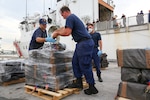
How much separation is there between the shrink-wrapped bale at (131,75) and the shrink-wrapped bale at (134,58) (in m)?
0.07

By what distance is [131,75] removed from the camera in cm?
262

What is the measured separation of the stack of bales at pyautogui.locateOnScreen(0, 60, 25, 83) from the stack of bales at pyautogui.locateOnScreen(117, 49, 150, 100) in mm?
3024

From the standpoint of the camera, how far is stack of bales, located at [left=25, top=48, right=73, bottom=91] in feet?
10.7

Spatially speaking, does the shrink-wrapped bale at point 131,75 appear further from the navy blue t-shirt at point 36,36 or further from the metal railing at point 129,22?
the metal railing at point 129,22

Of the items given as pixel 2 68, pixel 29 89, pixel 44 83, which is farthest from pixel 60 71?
pixel 2 68

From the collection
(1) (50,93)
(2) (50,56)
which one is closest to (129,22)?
(2) (50,56)

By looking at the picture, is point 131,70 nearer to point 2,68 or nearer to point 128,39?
point 2,68

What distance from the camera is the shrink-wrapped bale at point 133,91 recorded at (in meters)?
2.43

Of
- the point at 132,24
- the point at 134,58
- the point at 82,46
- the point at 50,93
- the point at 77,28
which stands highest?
the point at 132,24


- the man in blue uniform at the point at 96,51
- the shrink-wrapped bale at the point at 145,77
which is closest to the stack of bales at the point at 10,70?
the man in blue uniform at the point at 96,51

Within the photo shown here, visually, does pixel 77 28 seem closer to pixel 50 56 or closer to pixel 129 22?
pixel 50 56

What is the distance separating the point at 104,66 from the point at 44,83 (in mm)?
5026

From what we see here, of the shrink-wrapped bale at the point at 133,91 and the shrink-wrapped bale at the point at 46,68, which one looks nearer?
the shrink-wrapped bale at the point at 133,91

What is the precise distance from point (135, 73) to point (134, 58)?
244 millimetres
